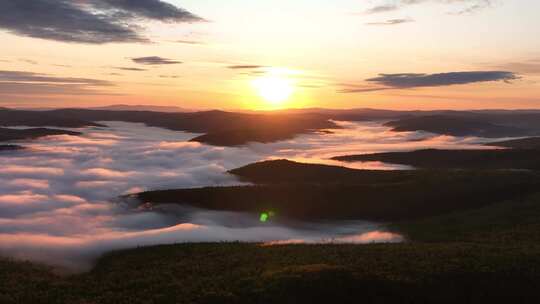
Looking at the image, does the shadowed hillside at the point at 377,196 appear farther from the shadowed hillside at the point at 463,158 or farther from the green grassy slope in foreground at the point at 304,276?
the shadowed hillside at the point at 463,158

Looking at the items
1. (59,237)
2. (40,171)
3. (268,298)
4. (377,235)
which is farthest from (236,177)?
(268,298)

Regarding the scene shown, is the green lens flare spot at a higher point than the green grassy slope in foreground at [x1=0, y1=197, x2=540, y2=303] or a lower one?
lower

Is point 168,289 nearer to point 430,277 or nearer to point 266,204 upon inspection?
point 430,277

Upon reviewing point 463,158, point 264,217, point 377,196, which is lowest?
point 264,217

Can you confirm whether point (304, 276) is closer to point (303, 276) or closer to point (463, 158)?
point (303, 276)

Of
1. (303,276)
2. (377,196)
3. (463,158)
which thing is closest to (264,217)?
(377,196)

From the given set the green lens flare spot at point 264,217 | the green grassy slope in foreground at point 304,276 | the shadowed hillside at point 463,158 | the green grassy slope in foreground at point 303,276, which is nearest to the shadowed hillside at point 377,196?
the green lens flare spot at point 264,217

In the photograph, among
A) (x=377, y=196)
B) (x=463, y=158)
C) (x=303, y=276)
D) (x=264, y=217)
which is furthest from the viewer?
(x=463, y=158)

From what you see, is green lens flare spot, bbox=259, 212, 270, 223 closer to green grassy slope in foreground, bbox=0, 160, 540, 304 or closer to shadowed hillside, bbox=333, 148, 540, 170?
green grassy slope in foreground, bbox=0, 160, 540, 304

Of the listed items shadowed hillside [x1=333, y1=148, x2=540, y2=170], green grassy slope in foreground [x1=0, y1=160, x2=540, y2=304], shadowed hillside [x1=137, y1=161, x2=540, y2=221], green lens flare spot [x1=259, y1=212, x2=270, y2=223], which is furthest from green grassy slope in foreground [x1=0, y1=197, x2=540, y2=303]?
shadowed hillside [x1=333, y1=148, x2=540, y2=170]

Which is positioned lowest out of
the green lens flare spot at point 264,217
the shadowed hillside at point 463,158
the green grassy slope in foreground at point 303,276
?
the green lens flare spot at point 264,217

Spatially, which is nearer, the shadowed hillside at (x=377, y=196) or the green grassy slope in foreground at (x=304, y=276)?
the green grassy slope in foreground at (x=304, y=276)

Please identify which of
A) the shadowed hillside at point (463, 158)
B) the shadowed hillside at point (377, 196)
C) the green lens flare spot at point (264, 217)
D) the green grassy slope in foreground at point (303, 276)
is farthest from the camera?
the shadowed hillside at point (463, 158)

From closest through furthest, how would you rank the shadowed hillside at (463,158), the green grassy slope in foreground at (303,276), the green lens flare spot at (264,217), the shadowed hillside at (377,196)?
1. the green grassy slope in foreground at (303,276)
2. the green lens flare spot at (264,217)
3. the shadowed hillside at (377,196)
4. the shadowed hillside at (463,158)
